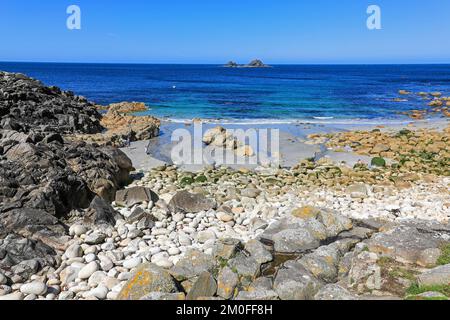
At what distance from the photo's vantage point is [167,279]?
22.6 feet

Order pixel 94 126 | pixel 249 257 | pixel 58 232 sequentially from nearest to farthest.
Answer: pixel 249 257 → pixel 58 232 → pixel 94 126

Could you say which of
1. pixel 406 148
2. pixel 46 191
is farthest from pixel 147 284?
pixel 406 148

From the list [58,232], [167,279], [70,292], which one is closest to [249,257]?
[167,279]

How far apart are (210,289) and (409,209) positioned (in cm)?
788

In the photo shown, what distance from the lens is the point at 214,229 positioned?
406 inches

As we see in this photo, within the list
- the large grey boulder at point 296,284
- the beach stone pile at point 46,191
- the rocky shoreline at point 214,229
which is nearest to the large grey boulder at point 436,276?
the rocky shoreline at point 214,229

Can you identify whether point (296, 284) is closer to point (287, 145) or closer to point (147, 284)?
point (147, 284)

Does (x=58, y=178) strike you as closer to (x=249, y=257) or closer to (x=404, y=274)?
(x=249, y=257)

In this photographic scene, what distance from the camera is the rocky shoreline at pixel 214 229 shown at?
6965 millimetres

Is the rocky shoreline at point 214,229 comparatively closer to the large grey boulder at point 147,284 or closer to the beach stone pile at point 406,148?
the large grey boulder at point 147,284

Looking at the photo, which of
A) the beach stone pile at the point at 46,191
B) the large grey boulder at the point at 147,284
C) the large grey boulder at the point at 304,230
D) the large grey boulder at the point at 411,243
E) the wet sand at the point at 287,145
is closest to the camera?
the large grey boulder at the point at 147,284

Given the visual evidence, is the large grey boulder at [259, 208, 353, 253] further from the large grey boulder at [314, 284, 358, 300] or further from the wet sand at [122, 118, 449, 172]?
the wet sand at [122, 118, 449, 172]

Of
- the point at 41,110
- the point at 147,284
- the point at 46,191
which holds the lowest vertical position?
the point at 147,284

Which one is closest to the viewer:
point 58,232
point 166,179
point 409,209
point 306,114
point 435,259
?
point 435,259
